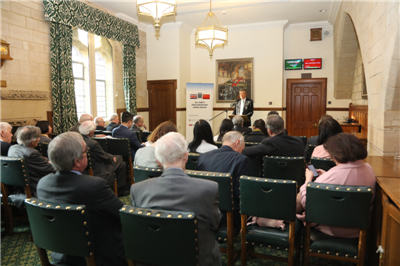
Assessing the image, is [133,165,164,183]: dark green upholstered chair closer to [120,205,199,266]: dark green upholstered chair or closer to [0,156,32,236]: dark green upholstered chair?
[120,205,199,266]: dark green upholstered chair

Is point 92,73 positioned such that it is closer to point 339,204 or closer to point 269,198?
point 269,198

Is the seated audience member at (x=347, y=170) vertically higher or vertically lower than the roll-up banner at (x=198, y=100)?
lower

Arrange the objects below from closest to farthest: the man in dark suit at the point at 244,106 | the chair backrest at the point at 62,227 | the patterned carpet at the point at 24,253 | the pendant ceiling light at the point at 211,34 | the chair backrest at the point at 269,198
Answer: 1. the chair backrest at the point at 62,227
2. the chair backrest at the point at 269,198
3. the patterned carpet at the point at 24,253
4. the pendant ceiling light at the point at 211,34
5. the man in dark suit at the point at 244,106

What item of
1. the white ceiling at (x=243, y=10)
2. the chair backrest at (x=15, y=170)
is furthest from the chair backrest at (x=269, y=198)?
the white ceiling at (x=243, y=10)

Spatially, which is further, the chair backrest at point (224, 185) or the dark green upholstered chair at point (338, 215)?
the chair backrest at point (224, 185)

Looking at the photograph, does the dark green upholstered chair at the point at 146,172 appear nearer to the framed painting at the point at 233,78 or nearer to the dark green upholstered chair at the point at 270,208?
the dark green upholstered chair at the point at 270,208

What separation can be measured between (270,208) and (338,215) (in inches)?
16.6

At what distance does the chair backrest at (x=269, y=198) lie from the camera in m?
1.86

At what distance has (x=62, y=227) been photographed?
4.83 ft

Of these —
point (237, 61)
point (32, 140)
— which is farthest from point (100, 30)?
point (32, 140)

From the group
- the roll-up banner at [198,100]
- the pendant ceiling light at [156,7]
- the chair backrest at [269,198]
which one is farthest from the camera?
the roll-up banner at [198,100]

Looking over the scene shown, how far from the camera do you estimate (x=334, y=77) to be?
8.72 metres

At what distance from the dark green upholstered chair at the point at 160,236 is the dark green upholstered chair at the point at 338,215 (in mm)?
906

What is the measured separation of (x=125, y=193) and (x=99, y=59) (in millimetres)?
4888
